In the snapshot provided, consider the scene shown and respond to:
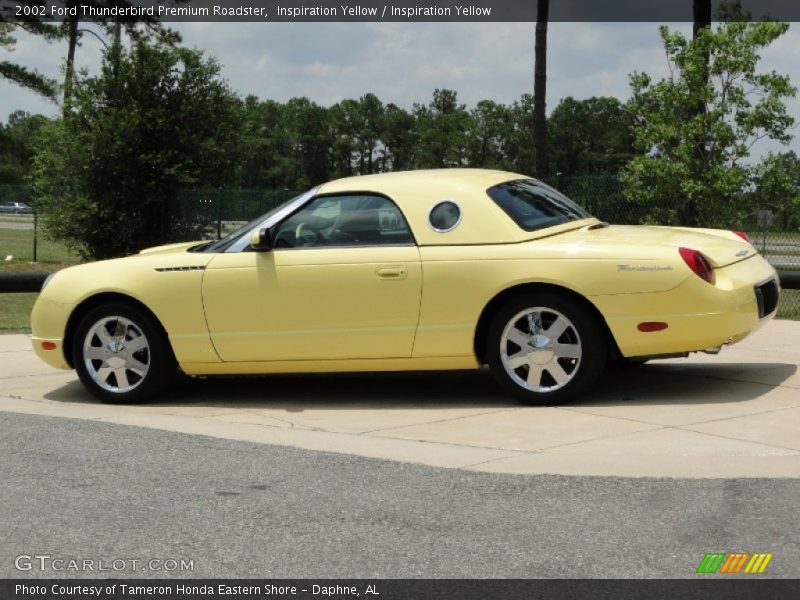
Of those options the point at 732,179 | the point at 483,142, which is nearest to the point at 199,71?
the point at 732,179

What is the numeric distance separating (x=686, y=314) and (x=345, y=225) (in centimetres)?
231

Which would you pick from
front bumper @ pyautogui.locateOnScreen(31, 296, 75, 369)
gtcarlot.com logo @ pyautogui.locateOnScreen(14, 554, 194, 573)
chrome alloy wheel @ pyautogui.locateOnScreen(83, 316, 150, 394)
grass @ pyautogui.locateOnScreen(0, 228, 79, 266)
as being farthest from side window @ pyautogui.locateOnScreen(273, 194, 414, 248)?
grass @ pyautogui.locateOnScreen(0, 228, 79, 266)

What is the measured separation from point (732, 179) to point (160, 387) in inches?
429

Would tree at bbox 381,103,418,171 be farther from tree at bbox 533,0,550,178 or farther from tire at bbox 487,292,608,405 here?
tire at bbox 487,292,608,405

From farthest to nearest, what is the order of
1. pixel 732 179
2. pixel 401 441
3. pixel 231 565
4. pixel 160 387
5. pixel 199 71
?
pixel 199 71 → pixel 732 179 → pixel 160 387 → pixel 401 441 → pixel 231 565

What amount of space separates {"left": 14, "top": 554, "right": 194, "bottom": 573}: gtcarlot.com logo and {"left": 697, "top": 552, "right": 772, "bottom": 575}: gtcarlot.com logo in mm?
1887

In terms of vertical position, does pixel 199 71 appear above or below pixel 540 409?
above

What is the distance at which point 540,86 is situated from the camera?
25.8 m

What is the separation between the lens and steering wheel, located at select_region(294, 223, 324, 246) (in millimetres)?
8258

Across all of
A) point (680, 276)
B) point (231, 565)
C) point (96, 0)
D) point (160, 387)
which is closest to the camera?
point (231, 565)

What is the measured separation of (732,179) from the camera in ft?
56.1

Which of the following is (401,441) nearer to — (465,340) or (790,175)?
(465,340)

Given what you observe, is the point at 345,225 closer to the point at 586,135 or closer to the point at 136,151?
the point at 136,151

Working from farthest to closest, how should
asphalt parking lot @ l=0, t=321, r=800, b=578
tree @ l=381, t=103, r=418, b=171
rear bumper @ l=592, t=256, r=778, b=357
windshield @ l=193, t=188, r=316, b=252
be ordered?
tree @ l=381, t=103, r=418, b=171, windshield @ l=193, t=188, r=316, b=252, rear bumper @ l=592, t=256, r=778, b=357, asphalt parking lot @ l=0, t=321, r=800, b=578
